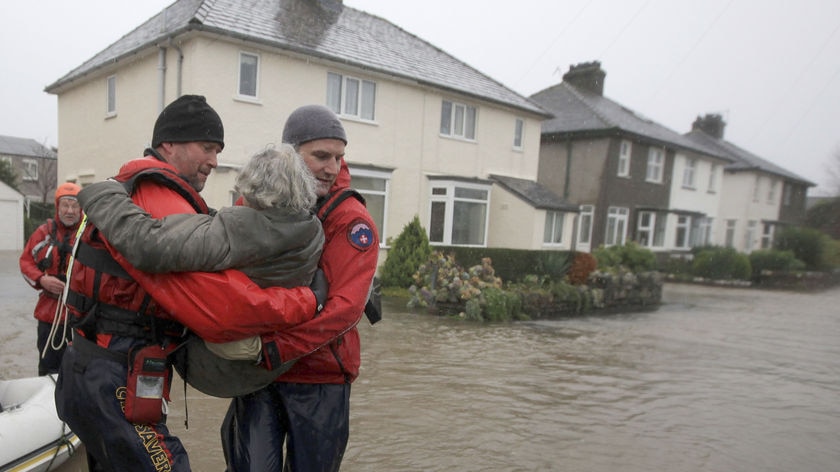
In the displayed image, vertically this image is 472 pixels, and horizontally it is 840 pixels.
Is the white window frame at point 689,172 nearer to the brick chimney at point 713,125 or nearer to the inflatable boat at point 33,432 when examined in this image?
the brick chimney at point 713,125

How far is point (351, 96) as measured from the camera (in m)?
14.5

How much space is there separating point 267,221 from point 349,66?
42.1 feet

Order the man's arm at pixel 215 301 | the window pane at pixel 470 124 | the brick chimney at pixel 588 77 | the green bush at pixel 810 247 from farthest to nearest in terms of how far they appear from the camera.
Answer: the green bush at pixel 810 247
the brick chimney at pixel 588 77
the window pane at pixel 470 124
the man's arm at pixel 215 301

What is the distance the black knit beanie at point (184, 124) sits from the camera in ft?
7.08

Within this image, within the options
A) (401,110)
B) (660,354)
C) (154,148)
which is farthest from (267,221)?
(401,110)

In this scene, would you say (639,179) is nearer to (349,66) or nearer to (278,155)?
(349,66)

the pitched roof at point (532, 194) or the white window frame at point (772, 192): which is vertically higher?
the white window frame at point (772, 192)

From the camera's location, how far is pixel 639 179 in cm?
2434

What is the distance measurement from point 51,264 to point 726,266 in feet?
79.8

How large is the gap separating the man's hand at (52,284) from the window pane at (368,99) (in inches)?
442

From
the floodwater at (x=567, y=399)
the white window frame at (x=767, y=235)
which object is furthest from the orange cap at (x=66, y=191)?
the white window frame at (x=767, y=235)

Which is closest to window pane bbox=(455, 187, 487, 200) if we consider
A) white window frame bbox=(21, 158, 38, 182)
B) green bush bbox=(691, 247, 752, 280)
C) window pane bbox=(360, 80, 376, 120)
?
window pane bbox=(360, 80, 376, 120)

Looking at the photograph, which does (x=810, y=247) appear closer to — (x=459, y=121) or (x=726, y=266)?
(x=726, y=266)

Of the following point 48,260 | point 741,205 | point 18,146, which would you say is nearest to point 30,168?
point 18,146
